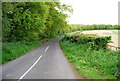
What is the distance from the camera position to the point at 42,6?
1000 inches

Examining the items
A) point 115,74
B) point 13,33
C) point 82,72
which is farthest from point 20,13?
point 115,74

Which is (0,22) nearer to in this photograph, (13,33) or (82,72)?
(13,33)

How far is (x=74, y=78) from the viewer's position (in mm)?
10070

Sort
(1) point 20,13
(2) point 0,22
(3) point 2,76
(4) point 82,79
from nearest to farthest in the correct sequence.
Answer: (4) point 82,79, (3) point 2,76, (2) point 0,22, (1) point 20,13

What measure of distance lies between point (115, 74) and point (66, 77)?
337 cm

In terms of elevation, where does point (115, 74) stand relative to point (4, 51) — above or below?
below

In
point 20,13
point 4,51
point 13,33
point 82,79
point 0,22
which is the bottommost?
point 82,79

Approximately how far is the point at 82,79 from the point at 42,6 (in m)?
18.1

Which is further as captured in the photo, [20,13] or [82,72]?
[20,13]

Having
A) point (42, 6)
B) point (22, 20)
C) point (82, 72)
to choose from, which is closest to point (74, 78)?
point (82, 72)

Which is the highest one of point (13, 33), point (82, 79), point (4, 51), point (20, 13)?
point (20, 13)

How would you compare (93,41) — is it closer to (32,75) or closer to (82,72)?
(82,72)

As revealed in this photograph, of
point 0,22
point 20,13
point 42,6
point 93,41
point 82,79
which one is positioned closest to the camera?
point 82,79

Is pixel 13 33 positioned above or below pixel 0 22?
below
